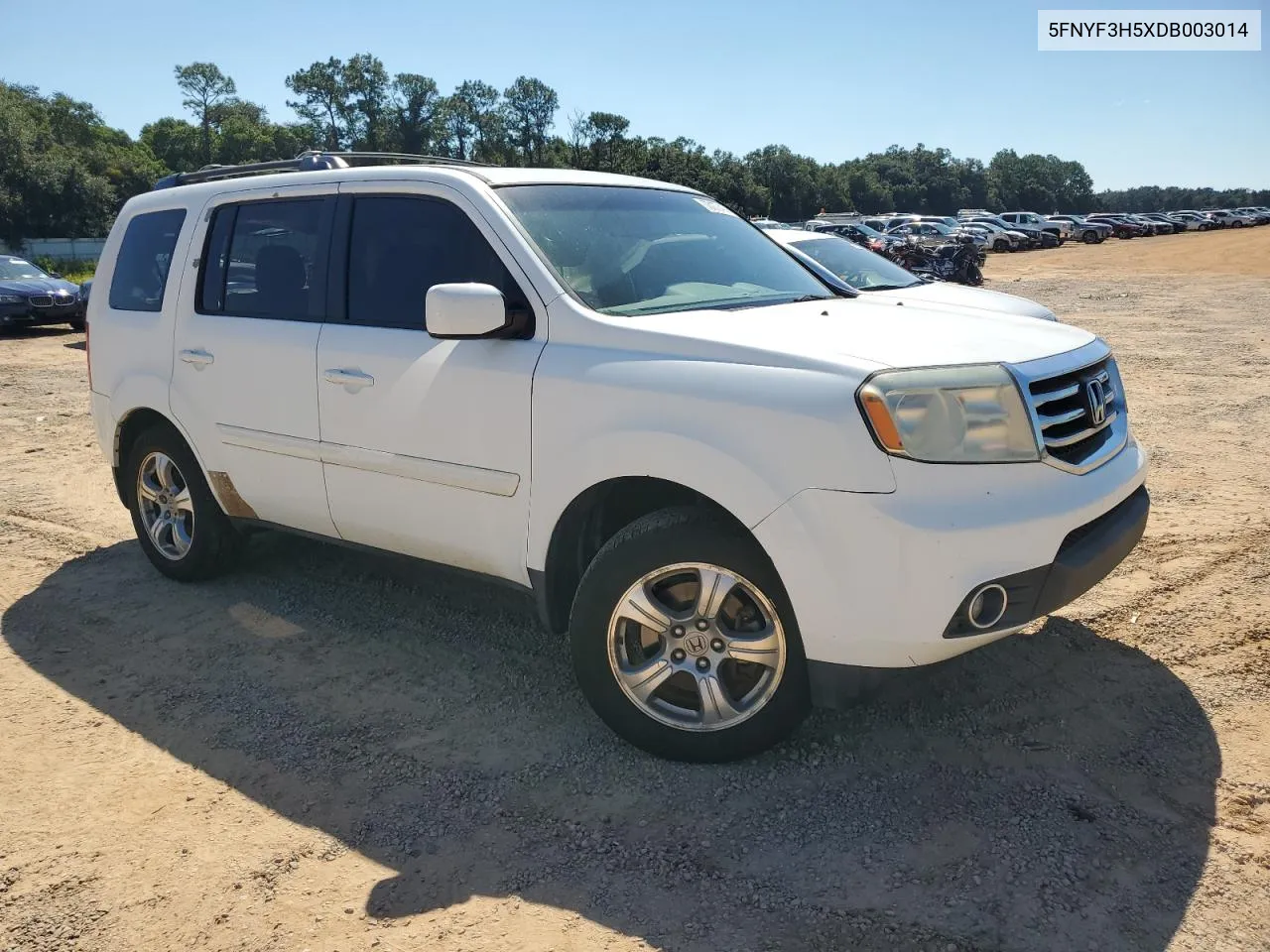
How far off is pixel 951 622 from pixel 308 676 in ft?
8.39

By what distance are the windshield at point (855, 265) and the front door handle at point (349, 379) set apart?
5.87 metres

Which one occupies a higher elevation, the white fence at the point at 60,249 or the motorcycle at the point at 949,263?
the white fence at the point at 60,249

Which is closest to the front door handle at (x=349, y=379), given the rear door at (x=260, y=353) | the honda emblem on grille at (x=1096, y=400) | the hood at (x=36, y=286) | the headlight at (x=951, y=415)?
the rear door at (x=260, y=353)

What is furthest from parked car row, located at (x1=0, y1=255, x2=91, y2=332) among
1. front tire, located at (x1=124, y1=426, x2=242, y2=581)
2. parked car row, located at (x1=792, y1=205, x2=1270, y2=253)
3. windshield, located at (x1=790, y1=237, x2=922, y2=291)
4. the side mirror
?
parked car row, located at (x1=792, y1=205, x2=1270, y2=253)

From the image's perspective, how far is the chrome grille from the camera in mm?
2859

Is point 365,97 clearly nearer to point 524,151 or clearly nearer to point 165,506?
point 524,151

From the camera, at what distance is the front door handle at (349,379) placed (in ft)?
12.3

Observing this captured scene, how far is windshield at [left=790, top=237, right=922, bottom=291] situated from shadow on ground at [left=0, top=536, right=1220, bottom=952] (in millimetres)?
5444

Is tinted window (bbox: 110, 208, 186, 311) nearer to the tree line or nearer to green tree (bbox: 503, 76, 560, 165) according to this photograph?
the tree line

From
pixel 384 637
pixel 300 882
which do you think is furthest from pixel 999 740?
pixel 384 637

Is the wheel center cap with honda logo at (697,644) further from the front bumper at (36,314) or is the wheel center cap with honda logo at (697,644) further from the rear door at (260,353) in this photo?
the front bumper at (36,314)

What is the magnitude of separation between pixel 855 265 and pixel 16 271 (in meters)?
15.8

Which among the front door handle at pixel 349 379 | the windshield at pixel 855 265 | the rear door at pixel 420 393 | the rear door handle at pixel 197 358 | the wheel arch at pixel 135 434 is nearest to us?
the rear door at pixel 420 393

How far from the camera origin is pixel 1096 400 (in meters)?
3.16
